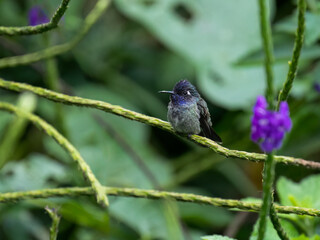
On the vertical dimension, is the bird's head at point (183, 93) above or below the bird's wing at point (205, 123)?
above

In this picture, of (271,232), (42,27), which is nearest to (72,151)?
(42,27)

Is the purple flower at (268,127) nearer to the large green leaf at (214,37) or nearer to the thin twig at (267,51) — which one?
the thin twig at (267,51)

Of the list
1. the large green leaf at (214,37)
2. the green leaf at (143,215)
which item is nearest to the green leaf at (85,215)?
the green leaf at (143,215)

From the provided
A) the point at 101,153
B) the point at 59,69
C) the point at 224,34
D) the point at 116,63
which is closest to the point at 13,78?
the point at 59,69

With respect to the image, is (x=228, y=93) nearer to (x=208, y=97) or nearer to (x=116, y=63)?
(x=208, y=97)

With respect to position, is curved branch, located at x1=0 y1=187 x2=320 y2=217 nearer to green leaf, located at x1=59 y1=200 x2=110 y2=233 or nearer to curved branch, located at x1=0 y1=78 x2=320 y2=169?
curved branch, located at x1=0 y1=78 x2=320 y2=169

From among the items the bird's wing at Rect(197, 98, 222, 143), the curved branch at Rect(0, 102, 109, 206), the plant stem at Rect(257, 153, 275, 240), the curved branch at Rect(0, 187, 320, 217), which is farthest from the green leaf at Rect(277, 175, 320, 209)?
the plant stem at Rect(257, 153, 275, 240)
